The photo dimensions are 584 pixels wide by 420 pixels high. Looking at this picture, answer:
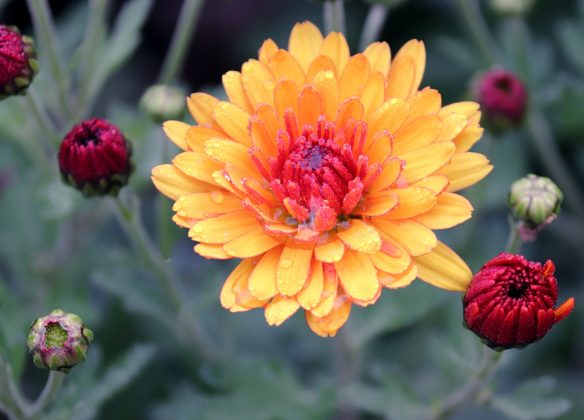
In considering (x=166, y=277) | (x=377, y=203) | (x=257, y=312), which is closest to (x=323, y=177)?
(x=377, y=203)

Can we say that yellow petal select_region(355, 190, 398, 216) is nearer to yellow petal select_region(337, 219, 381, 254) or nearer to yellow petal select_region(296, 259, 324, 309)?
yellow petal select_region(337, 219, 381, 254)

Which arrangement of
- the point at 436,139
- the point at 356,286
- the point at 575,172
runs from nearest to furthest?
the point at 356,286 → the point at 436,139 → the point at 575,172

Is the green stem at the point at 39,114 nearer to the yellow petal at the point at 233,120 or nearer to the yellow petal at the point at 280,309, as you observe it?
the yellow petal at the point at 233,120

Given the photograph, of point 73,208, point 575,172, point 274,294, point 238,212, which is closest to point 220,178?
point 238,212

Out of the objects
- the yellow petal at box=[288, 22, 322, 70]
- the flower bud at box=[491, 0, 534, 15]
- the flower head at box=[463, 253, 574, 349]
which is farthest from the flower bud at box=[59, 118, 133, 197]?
the flower bud at box=[491, 0, 534, 15]

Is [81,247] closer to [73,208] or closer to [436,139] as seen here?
[73,208]

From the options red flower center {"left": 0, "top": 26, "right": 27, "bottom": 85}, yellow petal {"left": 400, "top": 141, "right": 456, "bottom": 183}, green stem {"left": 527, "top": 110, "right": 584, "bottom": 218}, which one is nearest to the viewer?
yellow petal {"left": 400, "top": 141, "right": 456, "bottom": 183}

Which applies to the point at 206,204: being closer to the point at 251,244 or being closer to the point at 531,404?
the point at 251,244
